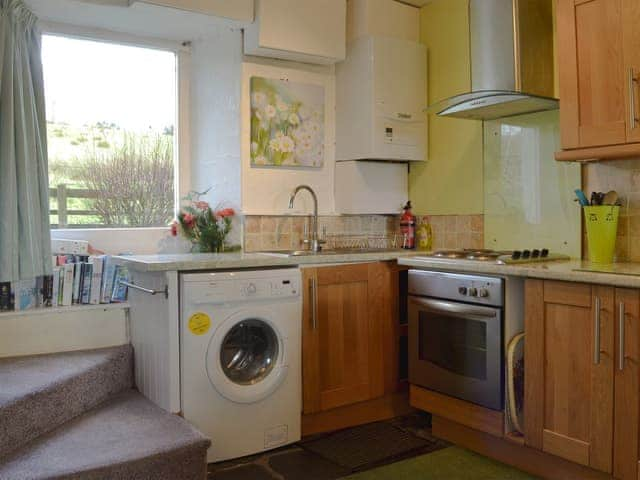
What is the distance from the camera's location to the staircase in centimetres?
202

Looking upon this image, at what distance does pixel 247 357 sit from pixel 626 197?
1895mm

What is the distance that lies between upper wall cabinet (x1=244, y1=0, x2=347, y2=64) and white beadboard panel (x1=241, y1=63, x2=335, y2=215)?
0.09 metres

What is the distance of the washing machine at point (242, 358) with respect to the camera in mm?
2480

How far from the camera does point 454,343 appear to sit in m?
2.69

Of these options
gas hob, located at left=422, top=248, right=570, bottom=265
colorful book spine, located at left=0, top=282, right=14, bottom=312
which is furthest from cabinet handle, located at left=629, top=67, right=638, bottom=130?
colorful book spine, located at left=0, top=282, right=14, bottom=312

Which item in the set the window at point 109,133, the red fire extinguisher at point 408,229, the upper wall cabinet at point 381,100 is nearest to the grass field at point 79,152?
the window at point 109,133

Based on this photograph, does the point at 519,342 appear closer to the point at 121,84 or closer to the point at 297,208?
the point at 297,208

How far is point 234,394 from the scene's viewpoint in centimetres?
255

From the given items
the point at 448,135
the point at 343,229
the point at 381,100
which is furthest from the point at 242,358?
the point at 448,135

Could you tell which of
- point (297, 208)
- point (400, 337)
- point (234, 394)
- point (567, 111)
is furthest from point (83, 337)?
point (567, 111)

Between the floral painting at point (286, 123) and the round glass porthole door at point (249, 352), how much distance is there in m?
0.98

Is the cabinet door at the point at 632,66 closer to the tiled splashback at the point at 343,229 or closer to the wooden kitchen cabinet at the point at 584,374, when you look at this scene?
the wooden kitchen cabinet at the point at 584,374

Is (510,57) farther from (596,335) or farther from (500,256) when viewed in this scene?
(596,335)

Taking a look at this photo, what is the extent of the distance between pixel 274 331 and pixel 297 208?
95 cm
